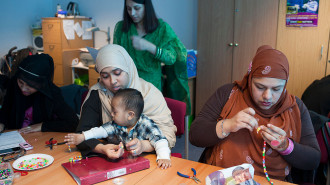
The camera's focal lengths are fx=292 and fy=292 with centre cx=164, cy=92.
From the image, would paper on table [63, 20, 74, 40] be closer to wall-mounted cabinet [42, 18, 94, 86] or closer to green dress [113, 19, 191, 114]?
wall-mounted cabinet [42, 18, 94, 86]

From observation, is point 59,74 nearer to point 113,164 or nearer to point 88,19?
point 88,19

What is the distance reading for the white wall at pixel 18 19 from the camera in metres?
5.83

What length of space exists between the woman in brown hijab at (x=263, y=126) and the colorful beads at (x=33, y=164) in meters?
0.79

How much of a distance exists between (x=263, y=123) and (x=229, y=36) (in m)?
2.71

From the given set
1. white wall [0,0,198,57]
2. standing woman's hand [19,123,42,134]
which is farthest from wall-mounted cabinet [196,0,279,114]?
standing woman's hand [19,123,42,134]

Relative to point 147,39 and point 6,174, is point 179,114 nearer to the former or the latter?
point 147,39

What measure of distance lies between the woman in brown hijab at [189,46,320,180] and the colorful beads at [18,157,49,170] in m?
0.79

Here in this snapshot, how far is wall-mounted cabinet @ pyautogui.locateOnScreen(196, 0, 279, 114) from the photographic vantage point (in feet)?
12.3

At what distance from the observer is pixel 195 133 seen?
1.62 m

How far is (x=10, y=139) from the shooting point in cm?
174

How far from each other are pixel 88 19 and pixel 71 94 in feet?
10.2

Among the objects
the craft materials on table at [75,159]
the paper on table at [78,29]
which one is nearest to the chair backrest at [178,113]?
the craft materials on table at [75,159]

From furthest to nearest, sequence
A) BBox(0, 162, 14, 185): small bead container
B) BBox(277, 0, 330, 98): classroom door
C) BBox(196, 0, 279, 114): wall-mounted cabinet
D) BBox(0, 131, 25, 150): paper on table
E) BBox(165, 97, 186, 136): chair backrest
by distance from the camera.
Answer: BBox(196, 0, 279, 114): wall-mounted cabinet, BBox(277, 0, 330, 98): classroom door, BBox(165, 97, 186, 136): chair backrest, BBox(0, 131, 25, 150): paper on table, BBox(0, 162, 14, 185): small bead container

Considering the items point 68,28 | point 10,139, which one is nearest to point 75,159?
point 10,139
